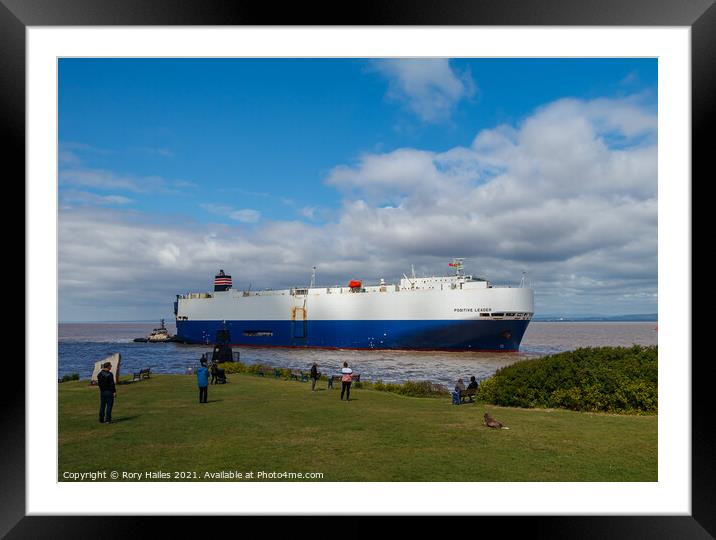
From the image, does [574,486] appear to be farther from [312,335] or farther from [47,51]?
[312,335]

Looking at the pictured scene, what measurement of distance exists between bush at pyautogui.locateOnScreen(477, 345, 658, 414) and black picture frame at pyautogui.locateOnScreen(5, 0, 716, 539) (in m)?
3.17

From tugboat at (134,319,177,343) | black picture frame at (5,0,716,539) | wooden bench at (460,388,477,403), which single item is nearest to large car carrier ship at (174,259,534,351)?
tugboat at (134,319,177,343)

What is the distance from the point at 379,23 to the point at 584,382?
6552mm

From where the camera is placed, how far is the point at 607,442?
5.87m

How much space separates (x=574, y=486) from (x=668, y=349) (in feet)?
5.69

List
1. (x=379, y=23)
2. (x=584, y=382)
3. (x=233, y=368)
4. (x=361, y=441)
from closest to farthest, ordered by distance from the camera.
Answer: (x=379, y=23) < (x=361, y=441) < (x=584, y=382) < (x=233, y=368)

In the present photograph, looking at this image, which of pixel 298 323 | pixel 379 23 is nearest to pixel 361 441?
pixel 379 23

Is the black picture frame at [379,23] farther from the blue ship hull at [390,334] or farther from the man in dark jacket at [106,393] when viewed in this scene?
the blue ship hull at [390,334]

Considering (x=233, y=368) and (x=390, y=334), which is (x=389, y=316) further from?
(x=233, y=368)

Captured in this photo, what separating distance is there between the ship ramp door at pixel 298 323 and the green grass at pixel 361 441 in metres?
25.7

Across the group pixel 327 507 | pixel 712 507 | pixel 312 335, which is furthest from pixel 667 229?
pixel 312 335

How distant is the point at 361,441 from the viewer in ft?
19.0

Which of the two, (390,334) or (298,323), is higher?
(298,323)

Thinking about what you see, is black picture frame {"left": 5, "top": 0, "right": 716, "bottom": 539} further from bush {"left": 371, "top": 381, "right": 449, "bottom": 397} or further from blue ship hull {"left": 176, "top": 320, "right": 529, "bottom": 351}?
blue ship hull {"left": 176, "top": 320, "right": 529, "bottom": 351}
